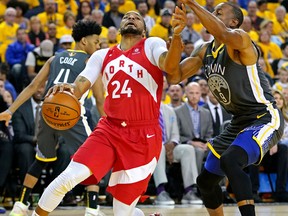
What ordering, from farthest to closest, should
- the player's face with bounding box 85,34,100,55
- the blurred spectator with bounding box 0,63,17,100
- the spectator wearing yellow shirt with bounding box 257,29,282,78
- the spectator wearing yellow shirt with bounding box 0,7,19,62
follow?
the spectator wearing yellow shirt with bounding box 257,29,282,78 → the spectator wearing yellow shirt with bounding box 0,7,19,62 → the blurred spectator with bounding box 0,63,17,100 → the player's face with bounding box 85,34,100,55

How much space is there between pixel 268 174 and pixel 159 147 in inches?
252

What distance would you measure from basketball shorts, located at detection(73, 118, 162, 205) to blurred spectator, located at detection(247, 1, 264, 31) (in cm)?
1279

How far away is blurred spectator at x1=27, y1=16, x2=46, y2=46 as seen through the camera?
16719 mm

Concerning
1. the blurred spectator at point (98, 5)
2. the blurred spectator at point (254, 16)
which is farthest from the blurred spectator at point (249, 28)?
the blurred spectator at point (98, 5)

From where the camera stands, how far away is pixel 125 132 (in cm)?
738

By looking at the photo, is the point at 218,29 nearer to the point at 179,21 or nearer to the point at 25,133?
the point at 179,21

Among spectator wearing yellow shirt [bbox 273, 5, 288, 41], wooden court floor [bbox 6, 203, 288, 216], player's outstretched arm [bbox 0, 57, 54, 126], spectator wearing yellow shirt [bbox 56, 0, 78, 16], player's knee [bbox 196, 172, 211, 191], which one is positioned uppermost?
player's outstretched arm [bbox 0, 57, 54, 126]

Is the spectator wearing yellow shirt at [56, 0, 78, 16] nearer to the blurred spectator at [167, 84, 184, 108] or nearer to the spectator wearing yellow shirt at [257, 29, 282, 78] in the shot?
the spectator wearing yellow shirt at [257, 29, 282, 78]

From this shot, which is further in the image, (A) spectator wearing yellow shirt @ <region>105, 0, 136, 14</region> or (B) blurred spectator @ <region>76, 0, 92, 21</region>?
(A) spectator wearing yellow shirt @ <region>105, 0, 136, 14</region>

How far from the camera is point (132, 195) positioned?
7266 mm

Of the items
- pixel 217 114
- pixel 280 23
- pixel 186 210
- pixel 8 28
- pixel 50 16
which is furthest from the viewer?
pixel 280 23

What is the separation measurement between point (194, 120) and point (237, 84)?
6216 millimetres

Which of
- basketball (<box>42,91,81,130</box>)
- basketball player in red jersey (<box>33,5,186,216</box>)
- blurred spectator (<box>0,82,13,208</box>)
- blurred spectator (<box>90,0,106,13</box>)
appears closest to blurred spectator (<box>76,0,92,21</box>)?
blurred spectator (<box>90,0,106,13</box>)

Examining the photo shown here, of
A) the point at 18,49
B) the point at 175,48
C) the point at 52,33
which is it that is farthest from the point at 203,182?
the point at 52,33
